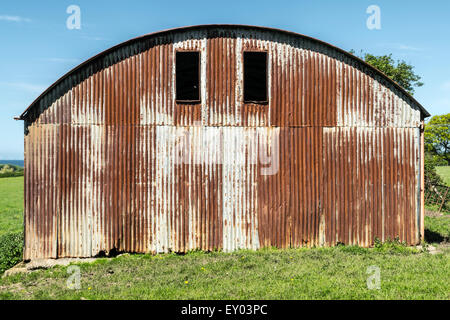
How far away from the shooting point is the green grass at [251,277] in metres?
7.56

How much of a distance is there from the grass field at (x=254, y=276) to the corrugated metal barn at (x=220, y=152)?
0.98 metres

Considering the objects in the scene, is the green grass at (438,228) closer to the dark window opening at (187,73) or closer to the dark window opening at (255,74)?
the dark window opening at (255,74)

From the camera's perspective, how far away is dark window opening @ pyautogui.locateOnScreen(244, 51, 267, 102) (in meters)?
13.0

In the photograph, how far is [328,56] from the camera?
12.0 meters

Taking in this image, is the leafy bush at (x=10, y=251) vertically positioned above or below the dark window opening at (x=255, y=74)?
below

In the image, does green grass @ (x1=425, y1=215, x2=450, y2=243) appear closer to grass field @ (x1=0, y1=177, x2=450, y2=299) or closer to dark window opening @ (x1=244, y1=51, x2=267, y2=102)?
grass field @ (x1=0, y1=177, x2=450, y2=299)

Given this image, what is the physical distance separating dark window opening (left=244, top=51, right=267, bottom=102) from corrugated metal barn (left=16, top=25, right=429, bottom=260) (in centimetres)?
107

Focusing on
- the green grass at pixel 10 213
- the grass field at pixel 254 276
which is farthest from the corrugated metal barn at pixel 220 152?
the green grass at pixel 10 213

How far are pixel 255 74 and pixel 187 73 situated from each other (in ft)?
10.8

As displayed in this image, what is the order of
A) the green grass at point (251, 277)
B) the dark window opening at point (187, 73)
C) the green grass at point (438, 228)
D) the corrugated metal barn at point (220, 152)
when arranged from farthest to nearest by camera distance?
the dark window opening at point (187, 73) < the green grass at point (438, 228) < the corrugated metal barn at point (220, 152) < the green grass at point (251, 277)

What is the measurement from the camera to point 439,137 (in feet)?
185

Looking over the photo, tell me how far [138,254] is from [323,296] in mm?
6615

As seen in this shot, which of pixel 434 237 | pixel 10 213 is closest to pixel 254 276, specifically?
pixel 434 237

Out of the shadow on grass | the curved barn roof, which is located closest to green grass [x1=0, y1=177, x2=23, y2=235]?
the curved barn roof
